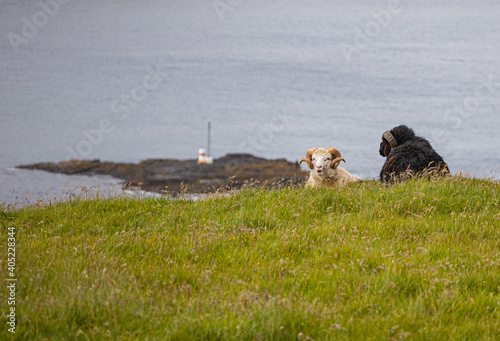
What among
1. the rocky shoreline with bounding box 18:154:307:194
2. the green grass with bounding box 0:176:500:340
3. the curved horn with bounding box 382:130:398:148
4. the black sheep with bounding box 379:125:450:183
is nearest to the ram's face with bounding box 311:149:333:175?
the black sheep with bounding box 379:125:450:183

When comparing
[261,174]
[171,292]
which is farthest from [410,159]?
[261,174]

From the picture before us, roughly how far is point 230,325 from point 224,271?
1.82 meters

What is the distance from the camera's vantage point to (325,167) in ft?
40.8

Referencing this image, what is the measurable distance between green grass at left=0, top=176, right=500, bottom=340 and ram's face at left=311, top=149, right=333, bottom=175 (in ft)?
5.94

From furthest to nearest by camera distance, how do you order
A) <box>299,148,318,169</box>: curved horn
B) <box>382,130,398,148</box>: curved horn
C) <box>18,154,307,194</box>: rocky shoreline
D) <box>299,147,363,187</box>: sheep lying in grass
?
<box>18,154,307,194</box>: rocky shoreline → <box>382,130,398,148</box>: curved horn → <box>299,148,318,169</box>: curved horn → <box>299,147,363,187</box>: sheep lying in grass

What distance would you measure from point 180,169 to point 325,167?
1336 inches

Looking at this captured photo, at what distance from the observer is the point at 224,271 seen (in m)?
6.49

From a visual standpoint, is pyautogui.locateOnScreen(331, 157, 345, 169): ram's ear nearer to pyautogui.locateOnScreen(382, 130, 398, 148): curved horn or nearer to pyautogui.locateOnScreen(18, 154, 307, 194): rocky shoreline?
pyautogui.locateOnScreen(382, 130, 398, 148): curved horn

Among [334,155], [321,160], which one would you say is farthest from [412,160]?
[321,160]

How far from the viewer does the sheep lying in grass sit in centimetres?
1238

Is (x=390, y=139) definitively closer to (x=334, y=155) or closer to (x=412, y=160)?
(x=412, y=160)

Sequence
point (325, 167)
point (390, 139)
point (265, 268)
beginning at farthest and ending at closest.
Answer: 1. point (390, 139)
2. point (325, 167)
3. point (265, 268)

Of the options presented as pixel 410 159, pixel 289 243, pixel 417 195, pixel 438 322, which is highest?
pixel 410 159

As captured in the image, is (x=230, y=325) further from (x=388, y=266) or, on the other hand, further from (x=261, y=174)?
(x=261, y=174)
